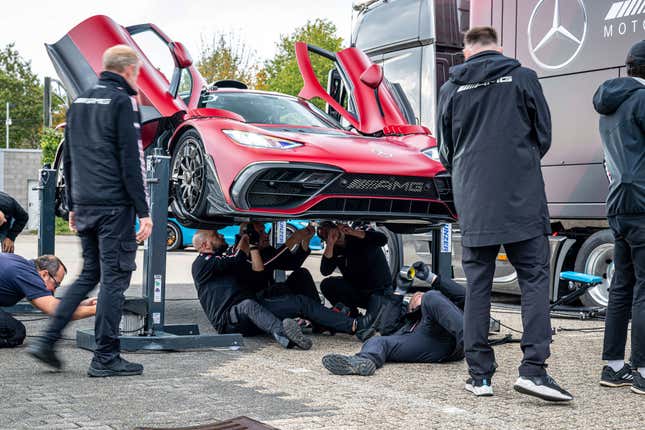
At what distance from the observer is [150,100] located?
7039 mm

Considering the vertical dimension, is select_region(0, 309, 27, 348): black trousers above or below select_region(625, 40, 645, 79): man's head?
below

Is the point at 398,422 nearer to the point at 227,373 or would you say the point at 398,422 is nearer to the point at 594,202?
the point at 227,373

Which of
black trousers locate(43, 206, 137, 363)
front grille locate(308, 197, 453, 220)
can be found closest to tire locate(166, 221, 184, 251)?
front grille locate(308, 197, 453, 220)

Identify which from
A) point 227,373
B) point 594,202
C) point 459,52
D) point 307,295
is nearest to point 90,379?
point 227,373

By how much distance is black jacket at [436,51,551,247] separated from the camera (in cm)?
458

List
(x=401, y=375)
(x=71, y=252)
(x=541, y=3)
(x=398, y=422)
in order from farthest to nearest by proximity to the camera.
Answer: (x=71, y=252) < (x=541, y=3) < (x=401, y=375) < (x=398, y=422)

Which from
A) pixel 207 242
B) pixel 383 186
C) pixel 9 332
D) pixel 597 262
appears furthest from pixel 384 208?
pixel 597 262

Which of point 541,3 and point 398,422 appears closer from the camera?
point 398,422

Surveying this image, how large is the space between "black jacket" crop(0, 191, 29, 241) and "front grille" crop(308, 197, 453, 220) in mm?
3386

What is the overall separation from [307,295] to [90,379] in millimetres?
2691

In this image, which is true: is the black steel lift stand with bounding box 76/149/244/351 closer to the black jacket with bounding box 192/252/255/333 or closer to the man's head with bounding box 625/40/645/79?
the black jacket with bounding box 192/252/255/333

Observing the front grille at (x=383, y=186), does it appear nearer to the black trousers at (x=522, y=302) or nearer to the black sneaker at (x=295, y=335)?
the black sneaker at (x=295, y=335)

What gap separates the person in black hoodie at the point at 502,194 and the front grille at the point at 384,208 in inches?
69.4

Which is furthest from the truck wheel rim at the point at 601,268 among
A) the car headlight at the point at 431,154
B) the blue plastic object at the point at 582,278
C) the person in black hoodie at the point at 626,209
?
the person in black hoodie at the point at 626,209
